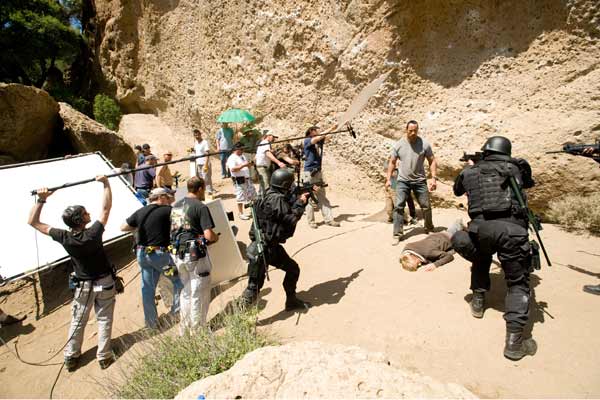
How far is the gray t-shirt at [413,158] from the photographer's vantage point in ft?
17.3

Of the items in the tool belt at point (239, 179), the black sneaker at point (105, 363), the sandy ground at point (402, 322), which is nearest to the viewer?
the sandy ground at point (402, 322)

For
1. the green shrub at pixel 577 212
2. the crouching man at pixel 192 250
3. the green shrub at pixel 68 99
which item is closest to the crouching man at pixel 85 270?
the crouching man at pixel 192 250

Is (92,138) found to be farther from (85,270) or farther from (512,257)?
(512,257)

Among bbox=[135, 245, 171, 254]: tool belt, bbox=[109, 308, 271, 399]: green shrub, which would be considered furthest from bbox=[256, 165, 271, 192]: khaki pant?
bbox=[109, 308, 271, 399]: green shrub

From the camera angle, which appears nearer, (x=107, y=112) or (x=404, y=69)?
(x=404, y=69)

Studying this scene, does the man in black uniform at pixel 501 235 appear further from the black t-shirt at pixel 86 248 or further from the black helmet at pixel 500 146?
the black t-shirt at pixel 86 248

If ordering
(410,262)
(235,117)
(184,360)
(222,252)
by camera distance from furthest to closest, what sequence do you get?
(235,117) → (222,252) → (410,262) → (184,360)

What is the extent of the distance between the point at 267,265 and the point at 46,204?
4367mm

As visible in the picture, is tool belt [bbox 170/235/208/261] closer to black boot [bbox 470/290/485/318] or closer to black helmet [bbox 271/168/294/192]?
black helmet [bbox 271/168/294/192]

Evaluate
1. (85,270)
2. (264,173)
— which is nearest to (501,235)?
(85,270)

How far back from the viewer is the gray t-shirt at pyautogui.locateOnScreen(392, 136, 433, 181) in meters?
5.26

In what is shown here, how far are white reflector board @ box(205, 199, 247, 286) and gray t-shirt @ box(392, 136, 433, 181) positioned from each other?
2779mm

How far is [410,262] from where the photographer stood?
15.2ft

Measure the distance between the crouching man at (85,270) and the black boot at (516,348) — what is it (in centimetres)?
400
